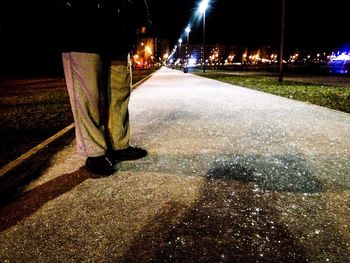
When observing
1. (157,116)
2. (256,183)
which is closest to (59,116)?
(157,116)

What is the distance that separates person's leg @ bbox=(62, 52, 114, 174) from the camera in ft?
8.48

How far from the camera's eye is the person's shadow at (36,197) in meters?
2.06

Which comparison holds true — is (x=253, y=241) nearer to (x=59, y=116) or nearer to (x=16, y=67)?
(x=59, y=116)

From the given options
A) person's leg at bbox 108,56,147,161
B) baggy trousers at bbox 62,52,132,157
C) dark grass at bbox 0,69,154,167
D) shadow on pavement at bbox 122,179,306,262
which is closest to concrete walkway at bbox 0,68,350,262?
shadow on pavement at bbox 122,179,306,262

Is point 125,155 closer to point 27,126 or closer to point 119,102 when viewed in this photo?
point 119,102

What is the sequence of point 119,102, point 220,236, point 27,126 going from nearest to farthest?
point 220,236 → point 119,102 → point 27,126

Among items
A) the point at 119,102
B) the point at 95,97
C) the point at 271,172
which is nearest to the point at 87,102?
the point at 95,97

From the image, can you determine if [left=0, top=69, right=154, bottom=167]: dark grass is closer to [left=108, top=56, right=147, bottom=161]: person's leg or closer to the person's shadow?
the person's shadow

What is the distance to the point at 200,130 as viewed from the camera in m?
4.54

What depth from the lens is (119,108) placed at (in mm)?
2971

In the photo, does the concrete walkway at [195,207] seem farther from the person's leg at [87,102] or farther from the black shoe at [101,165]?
the person's leg at [87,102]

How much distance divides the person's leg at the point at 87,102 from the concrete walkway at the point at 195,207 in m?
0.22

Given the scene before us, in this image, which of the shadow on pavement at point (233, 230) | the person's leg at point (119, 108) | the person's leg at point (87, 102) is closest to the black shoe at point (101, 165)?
the person's leg at point (87, 102)

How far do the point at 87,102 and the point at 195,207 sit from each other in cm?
123
